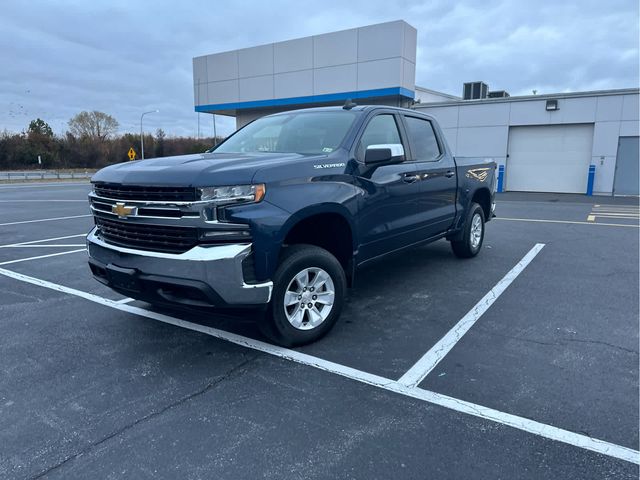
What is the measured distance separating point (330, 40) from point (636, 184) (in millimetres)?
16420

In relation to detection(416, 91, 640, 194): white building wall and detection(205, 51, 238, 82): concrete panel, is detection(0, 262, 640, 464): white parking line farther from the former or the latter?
detection(205, 51, 238, 82): concrete panel

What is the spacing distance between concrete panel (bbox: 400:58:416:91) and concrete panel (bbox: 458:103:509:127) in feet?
11.0

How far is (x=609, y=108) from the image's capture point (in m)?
19.5

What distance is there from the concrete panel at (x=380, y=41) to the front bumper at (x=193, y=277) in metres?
22.6

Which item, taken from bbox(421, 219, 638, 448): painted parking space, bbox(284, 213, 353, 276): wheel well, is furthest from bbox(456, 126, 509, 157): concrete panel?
bbox(284, 213, 353, 276): wheel well

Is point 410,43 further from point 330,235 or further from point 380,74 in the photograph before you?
point 330,235

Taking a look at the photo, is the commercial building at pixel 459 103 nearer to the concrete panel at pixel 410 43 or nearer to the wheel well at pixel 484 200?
the concrete panel at pixel 410 43

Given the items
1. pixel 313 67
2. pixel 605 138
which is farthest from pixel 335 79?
pixel 605 138

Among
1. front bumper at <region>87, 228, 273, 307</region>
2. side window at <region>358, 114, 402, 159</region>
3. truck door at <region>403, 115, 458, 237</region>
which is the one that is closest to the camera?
front bumper at <region>87, 228, 273, 307</region>

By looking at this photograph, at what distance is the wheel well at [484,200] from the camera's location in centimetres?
711

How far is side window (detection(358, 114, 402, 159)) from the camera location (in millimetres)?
4448

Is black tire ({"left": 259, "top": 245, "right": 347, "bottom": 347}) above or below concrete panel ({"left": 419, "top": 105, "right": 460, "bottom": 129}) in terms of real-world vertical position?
below

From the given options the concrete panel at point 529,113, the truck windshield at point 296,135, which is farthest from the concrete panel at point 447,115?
the truck windshield at point 296,135

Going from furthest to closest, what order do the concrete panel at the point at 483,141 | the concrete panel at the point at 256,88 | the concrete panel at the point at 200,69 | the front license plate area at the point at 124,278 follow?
the concrete panel at the point at 200,69, the concrete panel at the point at 256,88, the concrete panel at the point at 483,141, the front license plate area at the point at 124,278
